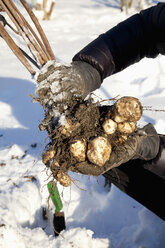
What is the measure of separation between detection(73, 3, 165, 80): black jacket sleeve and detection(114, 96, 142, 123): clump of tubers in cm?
57

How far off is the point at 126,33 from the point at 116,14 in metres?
5.35

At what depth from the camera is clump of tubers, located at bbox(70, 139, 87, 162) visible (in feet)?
3.94

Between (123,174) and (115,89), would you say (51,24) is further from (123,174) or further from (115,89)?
(123,174)

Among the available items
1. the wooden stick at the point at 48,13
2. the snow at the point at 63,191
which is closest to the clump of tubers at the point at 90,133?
the snow at the point at 63,191

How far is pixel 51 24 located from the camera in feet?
19.9

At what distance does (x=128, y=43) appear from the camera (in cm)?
179

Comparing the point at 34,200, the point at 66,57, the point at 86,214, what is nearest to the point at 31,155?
the point at 34,200

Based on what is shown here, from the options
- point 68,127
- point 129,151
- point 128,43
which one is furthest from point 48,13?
point 129,151

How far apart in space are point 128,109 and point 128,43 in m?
0.82

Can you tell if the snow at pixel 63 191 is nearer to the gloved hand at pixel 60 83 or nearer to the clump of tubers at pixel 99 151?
the clump of tubers at pixel 99 151

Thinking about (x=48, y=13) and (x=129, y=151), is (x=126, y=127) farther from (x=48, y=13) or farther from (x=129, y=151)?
(x=48, y=13)

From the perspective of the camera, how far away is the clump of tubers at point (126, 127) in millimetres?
1245

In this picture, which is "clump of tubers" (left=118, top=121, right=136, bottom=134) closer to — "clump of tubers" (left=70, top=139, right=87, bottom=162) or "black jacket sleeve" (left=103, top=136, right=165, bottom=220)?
"clump of tubers" (left=70, top=139, right=87, bottom=162)

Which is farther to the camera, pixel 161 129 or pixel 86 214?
pixel 161 129
